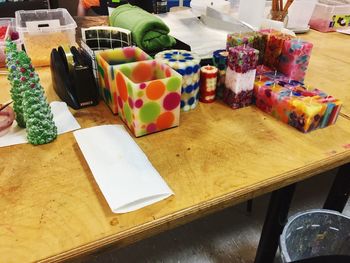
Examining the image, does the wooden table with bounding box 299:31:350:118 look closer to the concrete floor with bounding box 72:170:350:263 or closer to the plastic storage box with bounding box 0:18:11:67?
the concrete floor with bounding box 72:170:350:263

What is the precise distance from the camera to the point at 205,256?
4.32 feet

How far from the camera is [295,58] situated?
96cm

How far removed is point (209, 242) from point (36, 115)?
3.19ft

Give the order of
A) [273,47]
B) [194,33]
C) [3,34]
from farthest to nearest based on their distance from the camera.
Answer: [194,33] < [3,34] < [273,47]

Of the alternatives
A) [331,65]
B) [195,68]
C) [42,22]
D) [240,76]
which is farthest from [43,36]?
[331,65]

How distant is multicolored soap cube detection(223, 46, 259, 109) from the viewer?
82cm

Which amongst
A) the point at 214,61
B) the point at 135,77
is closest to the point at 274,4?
the point at 214,61

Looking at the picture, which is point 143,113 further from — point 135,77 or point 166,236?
point 166,236

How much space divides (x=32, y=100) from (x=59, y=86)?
25cm

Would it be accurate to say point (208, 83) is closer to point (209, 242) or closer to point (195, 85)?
point (195, 85)

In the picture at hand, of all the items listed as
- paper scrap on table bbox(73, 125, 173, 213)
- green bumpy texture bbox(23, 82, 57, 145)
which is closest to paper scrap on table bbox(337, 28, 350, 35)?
paper scrap on table bbox(73, 125, 173, 213)

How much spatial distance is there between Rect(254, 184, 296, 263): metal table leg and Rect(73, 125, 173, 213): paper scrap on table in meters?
0.44

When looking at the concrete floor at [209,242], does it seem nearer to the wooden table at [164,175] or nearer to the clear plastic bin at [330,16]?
the wooden table at [164,175]

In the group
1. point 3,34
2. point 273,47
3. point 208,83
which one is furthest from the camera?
point 3,34
